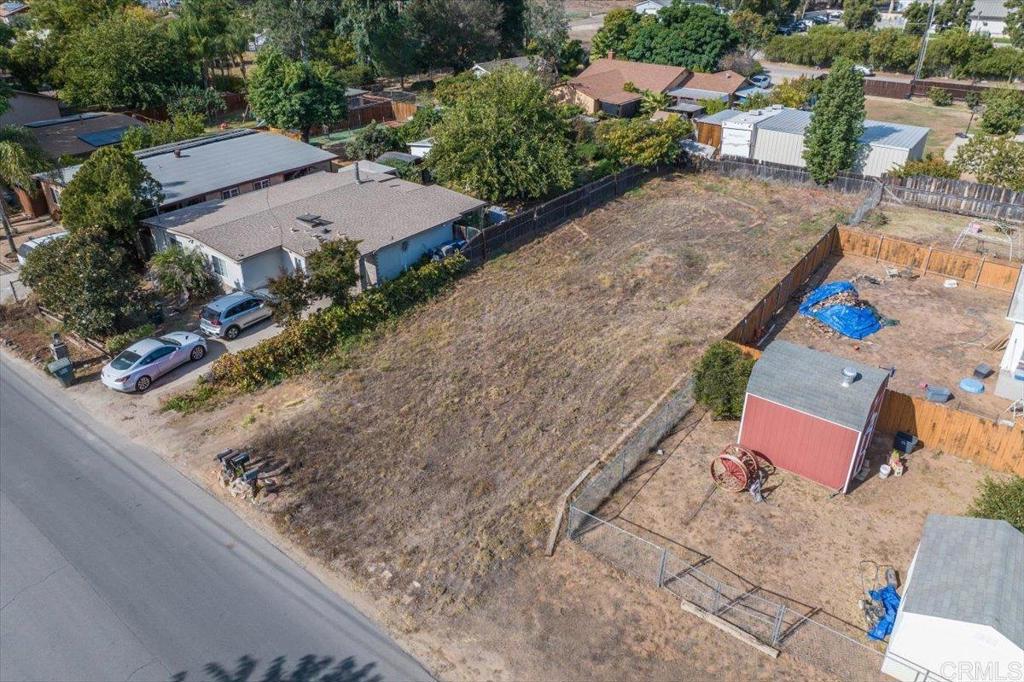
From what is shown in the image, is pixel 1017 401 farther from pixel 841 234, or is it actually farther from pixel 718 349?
pixel 841 234

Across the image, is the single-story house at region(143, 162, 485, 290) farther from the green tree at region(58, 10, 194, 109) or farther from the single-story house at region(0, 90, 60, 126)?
the green tree at region(58, 10, 194, 109)

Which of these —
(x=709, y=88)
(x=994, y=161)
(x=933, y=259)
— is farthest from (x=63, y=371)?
(x=709, y=88)

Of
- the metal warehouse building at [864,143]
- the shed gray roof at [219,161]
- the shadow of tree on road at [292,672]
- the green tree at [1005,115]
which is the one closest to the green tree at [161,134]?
the shed gray roof at [219,161]

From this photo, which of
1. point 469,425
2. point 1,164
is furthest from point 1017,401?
point 1,164

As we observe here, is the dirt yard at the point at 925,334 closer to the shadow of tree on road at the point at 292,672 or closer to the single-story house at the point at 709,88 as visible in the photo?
the shadow of tree on road at the point at 292,672

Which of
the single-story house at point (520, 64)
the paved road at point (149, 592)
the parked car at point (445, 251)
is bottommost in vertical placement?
the paved road at point (149, 592)
